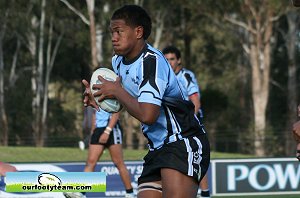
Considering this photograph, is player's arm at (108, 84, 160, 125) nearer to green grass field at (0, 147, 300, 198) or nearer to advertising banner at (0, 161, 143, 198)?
advertising banner at (0, 161, 143, 198)

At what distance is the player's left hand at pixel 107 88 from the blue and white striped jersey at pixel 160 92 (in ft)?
0.68

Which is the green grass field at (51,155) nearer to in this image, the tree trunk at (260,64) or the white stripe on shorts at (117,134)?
the white stripe on shorts at (117,134)

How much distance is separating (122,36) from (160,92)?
1.78ft

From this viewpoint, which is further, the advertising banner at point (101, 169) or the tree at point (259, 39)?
the tree at point (259, 39)

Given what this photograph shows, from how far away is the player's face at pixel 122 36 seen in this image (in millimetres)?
6130

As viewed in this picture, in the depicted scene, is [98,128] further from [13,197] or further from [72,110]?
[72,110]

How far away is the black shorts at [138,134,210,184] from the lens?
626 centimetres

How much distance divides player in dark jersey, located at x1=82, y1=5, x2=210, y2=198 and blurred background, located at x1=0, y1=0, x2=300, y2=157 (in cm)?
2763

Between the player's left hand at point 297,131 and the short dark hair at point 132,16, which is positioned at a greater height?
the short dark hair at point 132,16

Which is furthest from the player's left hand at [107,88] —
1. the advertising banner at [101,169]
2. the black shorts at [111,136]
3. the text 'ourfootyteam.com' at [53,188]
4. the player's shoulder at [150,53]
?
the advertising banner at [101,169]

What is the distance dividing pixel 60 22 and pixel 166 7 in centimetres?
744

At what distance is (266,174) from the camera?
16188 mm

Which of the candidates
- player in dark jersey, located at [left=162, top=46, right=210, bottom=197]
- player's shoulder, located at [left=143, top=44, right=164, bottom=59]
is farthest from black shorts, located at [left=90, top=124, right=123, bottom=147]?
player's shoulder, located at [left=143, top=44, right=164, bottom=59]

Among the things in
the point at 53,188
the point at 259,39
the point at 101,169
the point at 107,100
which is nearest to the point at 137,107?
the point at 107,100
